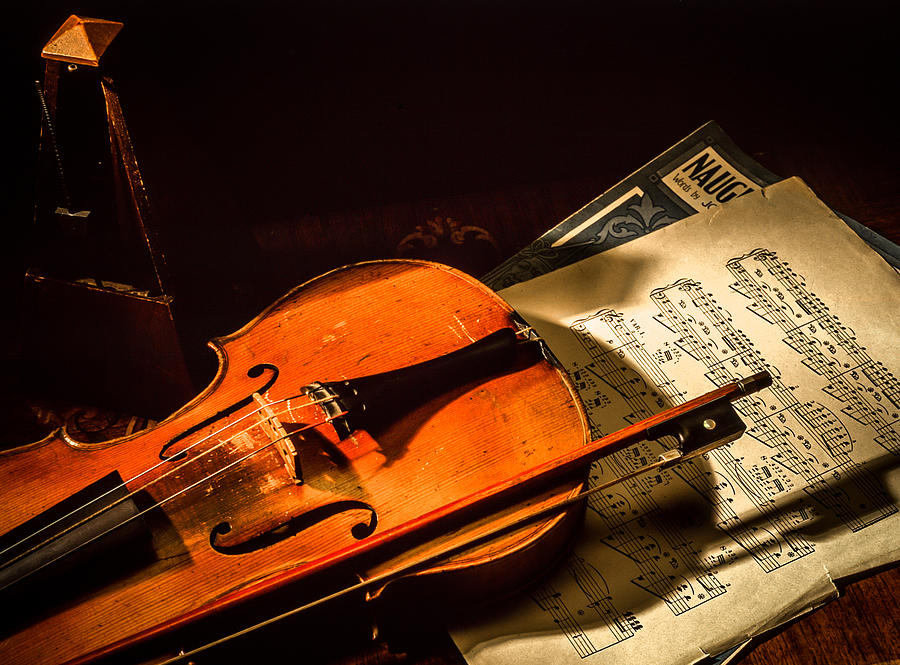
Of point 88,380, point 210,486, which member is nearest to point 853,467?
point 210,486

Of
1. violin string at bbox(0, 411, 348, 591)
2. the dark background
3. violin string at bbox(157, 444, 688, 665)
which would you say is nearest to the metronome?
the dark background

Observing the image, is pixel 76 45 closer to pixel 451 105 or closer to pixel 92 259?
pixel 92 259

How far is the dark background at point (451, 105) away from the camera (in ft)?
3.45

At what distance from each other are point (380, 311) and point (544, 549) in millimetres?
339

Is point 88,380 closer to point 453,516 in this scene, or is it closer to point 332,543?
point 332,543

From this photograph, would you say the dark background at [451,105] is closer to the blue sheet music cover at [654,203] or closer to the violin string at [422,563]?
the blue sheet music cover at [654,203]

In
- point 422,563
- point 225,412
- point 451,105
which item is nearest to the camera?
point 422,563

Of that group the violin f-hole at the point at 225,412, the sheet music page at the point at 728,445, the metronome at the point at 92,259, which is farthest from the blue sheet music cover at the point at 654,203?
the metronome at the point at 92,259

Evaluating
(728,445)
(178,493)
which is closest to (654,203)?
(728,445)

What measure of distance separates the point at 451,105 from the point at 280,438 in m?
0.75

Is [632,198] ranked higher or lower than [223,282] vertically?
higher

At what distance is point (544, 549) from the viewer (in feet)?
2.28

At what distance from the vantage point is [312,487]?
0.70 m

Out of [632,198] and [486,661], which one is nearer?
[486,661]
